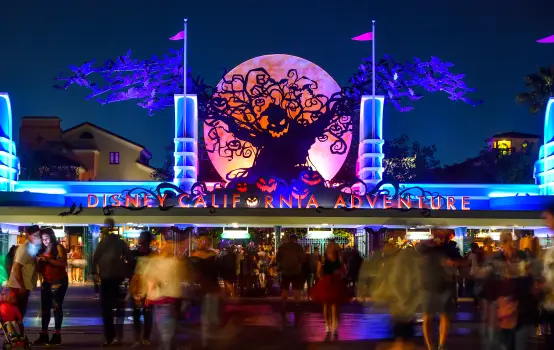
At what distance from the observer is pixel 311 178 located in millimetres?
35406

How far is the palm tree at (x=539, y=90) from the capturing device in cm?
5653

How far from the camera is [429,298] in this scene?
11758 mm

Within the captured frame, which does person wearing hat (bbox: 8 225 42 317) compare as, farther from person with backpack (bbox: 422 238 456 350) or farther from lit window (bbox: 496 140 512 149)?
lit window (bbox: 496 140 512 149)

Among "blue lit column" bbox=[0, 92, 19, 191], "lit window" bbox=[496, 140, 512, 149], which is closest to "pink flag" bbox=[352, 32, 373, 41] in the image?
"blue lit column" bbox=[0, 92, 19, 191]

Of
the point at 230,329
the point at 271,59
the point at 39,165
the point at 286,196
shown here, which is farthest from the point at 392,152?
the point at 230,329

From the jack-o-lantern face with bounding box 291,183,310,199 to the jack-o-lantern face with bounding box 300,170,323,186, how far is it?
0.34 meters

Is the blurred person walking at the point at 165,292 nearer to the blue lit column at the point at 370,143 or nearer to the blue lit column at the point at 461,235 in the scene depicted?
the blue lit column at the point at 461,235

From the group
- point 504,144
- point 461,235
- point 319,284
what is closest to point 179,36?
point 461,235

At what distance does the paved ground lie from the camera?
46.6 ft

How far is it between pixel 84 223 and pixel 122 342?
765 inches

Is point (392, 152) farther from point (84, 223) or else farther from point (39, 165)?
point (84, 223)

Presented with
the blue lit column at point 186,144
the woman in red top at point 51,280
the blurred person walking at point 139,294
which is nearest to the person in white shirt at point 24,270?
the woman in red top at point 51,280

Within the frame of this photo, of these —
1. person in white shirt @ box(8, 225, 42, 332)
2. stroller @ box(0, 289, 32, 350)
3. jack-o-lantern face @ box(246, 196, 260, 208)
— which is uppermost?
jack-o-lantern face @ box(246, 196, 260, 208)

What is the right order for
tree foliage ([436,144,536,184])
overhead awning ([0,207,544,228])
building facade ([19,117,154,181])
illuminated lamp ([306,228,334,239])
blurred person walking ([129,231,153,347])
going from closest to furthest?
1. blurred person walking ([129,231,153,347])
2. overhead awning ([0,207,544,228])
3. illuminated lamp ([306,228,334,239])
4. building facade ([19,117,154,181])
5. tree foliage ([436,144,536,184])
